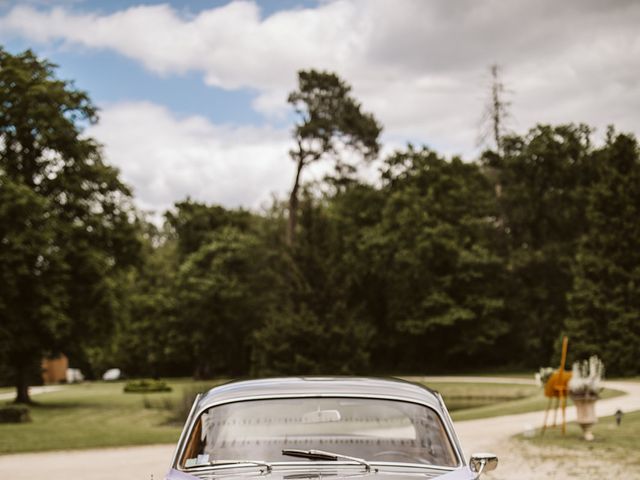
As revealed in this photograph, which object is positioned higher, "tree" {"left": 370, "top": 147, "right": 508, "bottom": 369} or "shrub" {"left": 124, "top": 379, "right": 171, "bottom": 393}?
"tree" {"left": 370, "top": 147, "right": 508, "bottom": 369}

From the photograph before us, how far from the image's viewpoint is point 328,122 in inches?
2052

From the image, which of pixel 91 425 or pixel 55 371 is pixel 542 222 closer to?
pixel 91 425

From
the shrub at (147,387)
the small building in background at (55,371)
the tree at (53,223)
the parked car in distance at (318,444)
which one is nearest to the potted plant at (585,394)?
the parked car in distance at (318,444)

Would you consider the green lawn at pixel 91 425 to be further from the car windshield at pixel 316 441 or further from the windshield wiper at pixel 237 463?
the windshield wiper at pixel 237 463

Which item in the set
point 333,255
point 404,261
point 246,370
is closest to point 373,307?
point 404,261

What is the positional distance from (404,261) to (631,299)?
47.2 ft

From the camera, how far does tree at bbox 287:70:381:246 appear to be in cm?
5228

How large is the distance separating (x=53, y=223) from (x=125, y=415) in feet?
28.8

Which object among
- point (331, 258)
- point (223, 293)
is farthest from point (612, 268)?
point (223, 293)

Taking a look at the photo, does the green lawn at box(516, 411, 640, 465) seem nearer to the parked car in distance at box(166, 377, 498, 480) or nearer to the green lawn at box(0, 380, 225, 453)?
the green lawn at box(0, 380, 225, 453)

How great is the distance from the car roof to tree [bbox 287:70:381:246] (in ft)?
154

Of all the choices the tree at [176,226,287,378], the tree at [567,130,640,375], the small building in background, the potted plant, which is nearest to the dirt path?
the potted plant

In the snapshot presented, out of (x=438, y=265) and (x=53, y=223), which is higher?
(x=53, y=223)

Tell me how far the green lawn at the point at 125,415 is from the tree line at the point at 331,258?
3.19m
